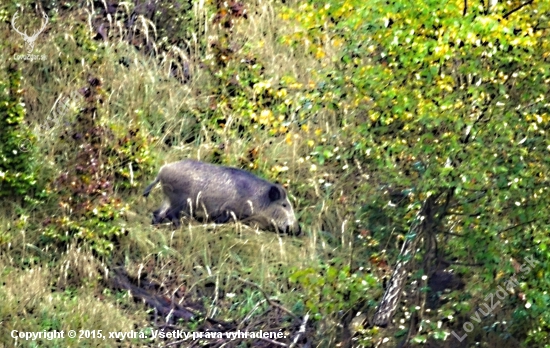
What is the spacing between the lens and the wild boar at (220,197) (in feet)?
33.0

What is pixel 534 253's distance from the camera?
23.5ft

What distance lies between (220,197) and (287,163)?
3.33 ft

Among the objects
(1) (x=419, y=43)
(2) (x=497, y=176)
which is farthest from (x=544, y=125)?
(1) (x=419, y=43)

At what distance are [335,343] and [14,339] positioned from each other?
2.41 m

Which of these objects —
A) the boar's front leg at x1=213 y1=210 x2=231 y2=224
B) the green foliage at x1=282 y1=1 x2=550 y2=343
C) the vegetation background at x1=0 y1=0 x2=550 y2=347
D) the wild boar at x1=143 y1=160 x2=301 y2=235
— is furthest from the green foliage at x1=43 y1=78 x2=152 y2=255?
the green foliage at x1=282 y1=1 x2=550 y2=343

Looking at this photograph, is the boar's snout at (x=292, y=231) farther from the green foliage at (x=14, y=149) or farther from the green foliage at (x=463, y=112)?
the green foliage at (x=463, y=112)

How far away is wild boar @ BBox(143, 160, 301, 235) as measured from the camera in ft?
33.0

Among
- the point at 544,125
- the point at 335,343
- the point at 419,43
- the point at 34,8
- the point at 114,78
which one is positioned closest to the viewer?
the point at 419,43

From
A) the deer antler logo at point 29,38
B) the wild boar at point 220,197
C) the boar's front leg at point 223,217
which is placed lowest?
the boar's front leg at point 223,217

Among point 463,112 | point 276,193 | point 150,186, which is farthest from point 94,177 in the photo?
point 463,112

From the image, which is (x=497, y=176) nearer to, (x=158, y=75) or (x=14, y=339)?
(x=14, y=339)

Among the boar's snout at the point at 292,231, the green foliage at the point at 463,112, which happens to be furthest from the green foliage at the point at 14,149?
the green foliage at the point at 463,112

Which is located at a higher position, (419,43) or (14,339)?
(419,43)

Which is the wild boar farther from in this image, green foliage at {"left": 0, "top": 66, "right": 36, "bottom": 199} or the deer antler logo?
the deer antler logo
